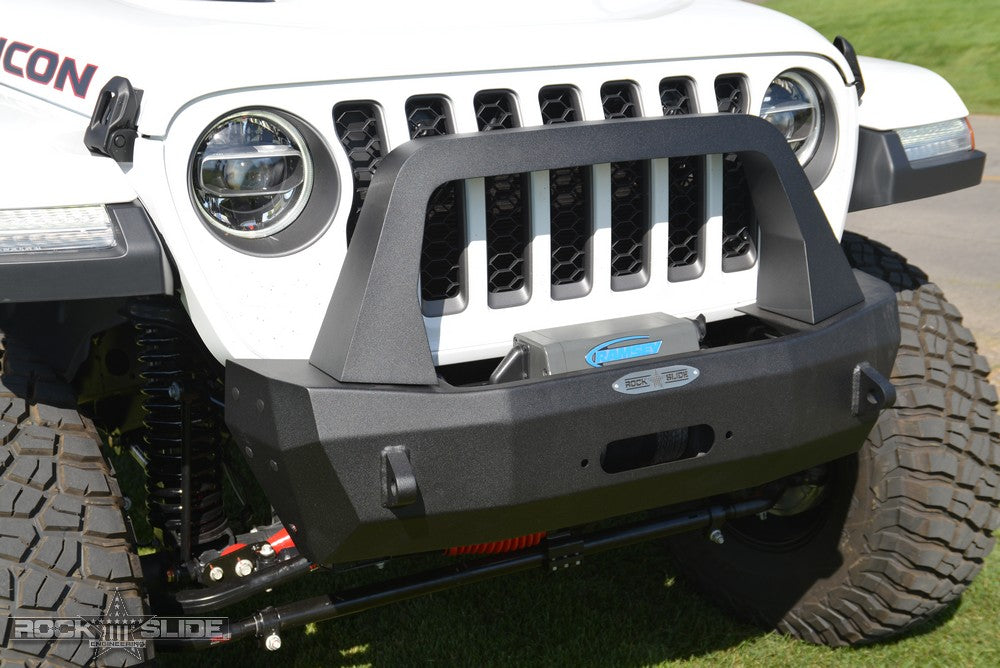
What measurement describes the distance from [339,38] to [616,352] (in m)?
0.76

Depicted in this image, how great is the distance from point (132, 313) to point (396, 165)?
65 cm

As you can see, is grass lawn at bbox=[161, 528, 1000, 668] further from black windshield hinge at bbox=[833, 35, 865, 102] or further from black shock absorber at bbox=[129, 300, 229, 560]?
black windshield hinge at bbox=[833, 35, 865, 102]

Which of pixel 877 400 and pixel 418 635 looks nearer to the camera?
pixel 877 400

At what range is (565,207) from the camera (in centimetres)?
228

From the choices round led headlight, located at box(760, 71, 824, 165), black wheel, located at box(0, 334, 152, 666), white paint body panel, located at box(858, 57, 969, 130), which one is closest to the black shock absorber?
black wheel, located at box(0, 334, 152, 666)

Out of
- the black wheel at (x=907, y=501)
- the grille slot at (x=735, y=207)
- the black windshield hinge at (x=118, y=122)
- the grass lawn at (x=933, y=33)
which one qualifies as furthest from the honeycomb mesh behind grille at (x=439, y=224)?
the grass lawn at (x=933, y=33)

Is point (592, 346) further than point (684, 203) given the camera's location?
No

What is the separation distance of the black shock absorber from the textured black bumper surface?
37 centimetres

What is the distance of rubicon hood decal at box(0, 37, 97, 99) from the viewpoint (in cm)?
229

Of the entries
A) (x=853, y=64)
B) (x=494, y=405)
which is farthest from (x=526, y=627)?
(x=853, y=64)

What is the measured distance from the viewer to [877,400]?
227 cm

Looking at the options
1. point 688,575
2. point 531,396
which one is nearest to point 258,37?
point 531,396

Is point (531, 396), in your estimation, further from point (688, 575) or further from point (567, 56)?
point (688, 575)

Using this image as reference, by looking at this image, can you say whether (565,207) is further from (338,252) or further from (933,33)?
(933,33)
